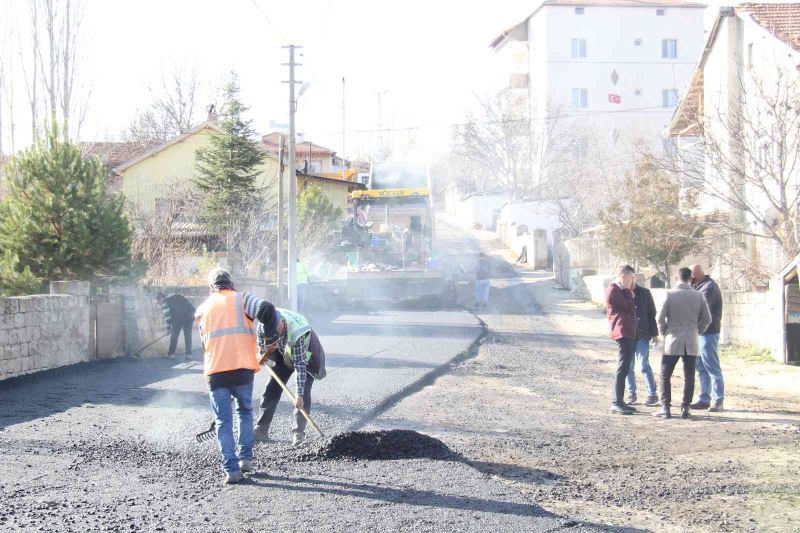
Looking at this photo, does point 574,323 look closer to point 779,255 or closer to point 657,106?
point 779,255

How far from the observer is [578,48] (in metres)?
60.8

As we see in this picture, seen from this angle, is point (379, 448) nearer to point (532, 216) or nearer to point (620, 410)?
point (620, 410)

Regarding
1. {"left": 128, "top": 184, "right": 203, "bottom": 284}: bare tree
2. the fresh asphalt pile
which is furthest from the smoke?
{"left": 128, "top": 184, "right": 203, "bottom": 284}: bare tree

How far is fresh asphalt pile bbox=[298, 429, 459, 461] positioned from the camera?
7297mm

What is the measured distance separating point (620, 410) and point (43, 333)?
8859mm

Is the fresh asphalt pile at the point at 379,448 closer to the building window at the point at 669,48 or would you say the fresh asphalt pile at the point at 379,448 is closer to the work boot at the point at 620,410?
the work boot at the point at 620,410

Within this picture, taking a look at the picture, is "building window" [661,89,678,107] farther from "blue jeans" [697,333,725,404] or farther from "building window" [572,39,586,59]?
"blue jeans" [697,333,725,404]

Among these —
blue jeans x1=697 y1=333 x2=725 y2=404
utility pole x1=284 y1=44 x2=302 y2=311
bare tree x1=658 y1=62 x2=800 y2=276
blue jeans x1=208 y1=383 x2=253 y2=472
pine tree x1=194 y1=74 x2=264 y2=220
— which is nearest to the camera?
blue jeans x1=208 y1=383 x2=253 y2=472

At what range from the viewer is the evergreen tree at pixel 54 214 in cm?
1603

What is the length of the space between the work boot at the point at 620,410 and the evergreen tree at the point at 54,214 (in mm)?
10485

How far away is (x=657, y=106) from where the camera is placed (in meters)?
61.6

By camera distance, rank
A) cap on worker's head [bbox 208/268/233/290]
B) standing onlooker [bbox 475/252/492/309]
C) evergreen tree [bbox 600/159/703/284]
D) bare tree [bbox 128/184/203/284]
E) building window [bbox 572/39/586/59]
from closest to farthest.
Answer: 1. cap on worker's head [bbox 208/268/233/290]
2. evergreen tree [bbox 600/159/703/284]
3. bare tree [bbox 128/184/203/284]
4. standing onlooker [bbox 475/252/492/309]
5. building window [bbox 572/39/586/59]

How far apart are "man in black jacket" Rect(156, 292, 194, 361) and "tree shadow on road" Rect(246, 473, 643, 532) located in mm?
9416

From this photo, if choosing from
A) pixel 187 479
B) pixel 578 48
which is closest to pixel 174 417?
pixel 187 479
